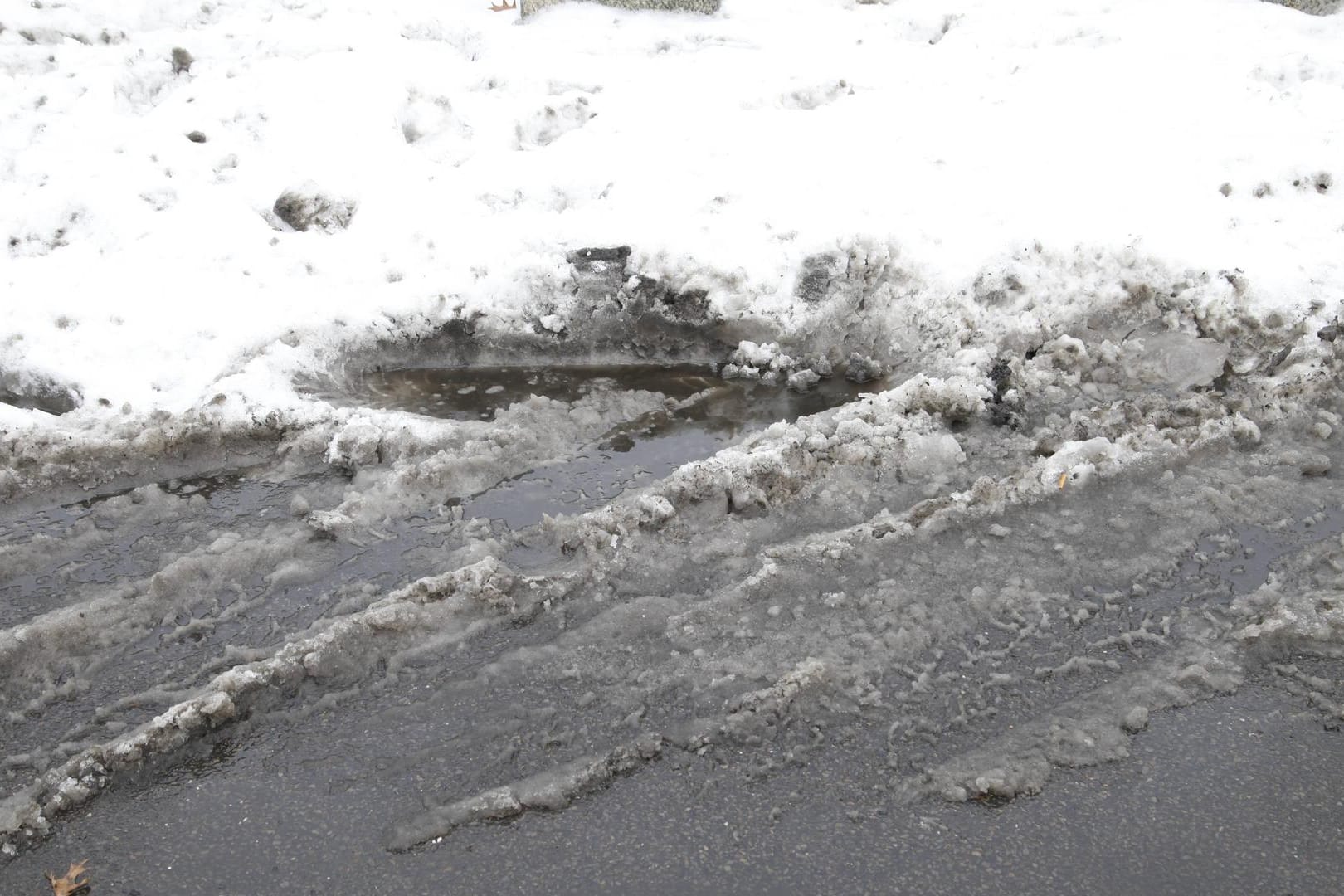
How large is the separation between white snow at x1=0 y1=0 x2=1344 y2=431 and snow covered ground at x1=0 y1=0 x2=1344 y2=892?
51 millimetres

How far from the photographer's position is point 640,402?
7309 mm

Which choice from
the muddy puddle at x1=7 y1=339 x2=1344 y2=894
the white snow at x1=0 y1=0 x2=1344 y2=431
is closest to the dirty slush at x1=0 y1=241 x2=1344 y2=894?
the muddy puddle at x1=7 y1=339 x2=1344 y2=894

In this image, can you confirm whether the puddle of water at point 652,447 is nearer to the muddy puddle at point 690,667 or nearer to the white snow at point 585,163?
the muddy puddle at point 690,667

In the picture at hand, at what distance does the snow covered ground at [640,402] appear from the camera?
4715 millimetres

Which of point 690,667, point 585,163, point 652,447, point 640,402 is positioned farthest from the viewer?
point 585,163

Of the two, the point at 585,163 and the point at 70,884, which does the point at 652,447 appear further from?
the point at 70,884

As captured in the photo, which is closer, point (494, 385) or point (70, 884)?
point (70, 884)

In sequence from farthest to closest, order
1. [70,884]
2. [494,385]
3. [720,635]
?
[494,385] < [720,635] < [70,884]

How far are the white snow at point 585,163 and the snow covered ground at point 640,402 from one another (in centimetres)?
5

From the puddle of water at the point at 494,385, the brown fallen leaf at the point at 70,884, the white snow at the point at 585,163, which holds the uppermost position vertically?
the white snow at the point at 585,163

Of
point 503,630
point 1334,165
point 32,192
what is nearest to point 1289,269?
point 1334,165

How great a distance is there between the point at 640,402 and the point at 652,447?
0.57 m

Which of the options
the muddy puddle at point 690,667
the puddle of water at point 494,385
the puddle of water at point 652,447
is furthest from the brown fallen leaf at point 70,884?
the puddle of water at point 494,385

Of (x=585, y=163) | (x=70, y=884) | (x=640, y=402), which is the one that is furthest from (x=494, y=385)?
(x=70, y=884)
